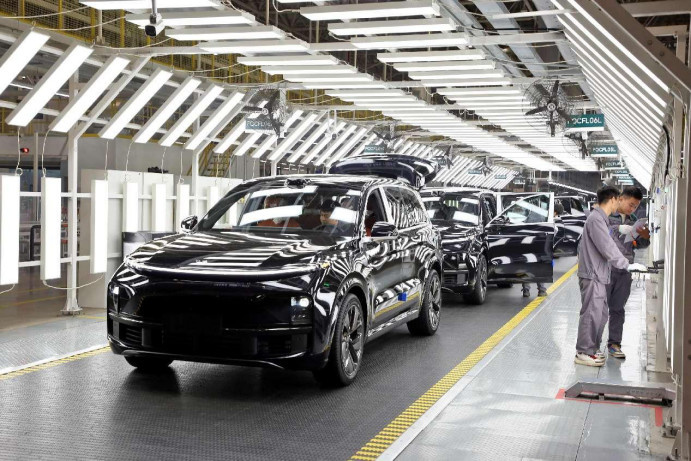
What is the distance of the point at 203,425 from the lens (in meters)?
5.36

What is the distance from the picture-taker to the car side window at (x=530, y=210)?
13133 millimetres

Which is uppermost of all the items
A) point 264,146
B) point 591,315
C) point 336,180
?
point 264,146

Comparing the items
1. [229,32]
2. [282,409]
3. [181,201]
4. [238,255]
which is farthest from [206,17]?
[282,409]

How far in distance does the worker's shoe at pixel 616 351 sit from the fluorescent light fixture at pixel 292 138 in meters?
13.3

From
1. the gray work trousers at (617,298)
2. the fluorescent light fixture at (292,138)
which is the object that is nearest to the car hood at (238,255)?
the gray work trousers at (617,298)

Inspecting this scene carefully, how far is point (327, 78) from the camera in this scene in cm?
1288

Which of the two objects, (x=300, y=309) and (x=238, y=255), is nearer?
(x=300, y=309)

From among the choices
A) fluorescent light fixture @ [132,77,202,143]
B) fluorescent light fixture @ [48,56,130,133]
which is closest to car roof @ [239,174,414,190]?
fluorescent light fixture @ [48,56,130,133]

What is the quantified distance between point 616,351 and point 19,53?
24.8ft

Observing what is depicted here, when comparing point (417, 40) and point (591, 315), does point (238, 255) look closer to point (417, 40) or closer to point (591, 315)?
point (591, 315)

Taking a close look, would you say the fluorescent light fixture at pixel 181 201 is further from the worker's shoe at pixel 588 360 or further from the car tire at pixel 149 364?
the worker's shoe at pixel 588 360

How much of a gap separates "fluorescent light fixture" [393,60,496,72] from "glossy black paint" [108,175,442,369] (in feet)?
18.4

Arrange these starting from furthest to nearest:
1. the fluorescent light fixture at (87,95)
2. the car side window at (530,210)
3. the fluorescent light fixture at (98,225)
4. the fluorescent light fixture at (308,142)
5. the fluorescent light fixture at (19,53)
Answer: the fluorescent light fixture at (308,142) → the car side window at (530,210) → the fluorescent light fixture at (87,95) → the fluorescent light fixture at (98,225) → the fluorescent light fixture at (19,53)

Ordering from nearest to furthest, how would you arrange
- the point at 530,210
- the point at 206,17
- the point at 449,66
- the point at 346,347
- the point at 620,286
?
the point at 346,347 < the point at 620,286 < the point at 206,17 < the point at 449,66 < the point at 530,210
